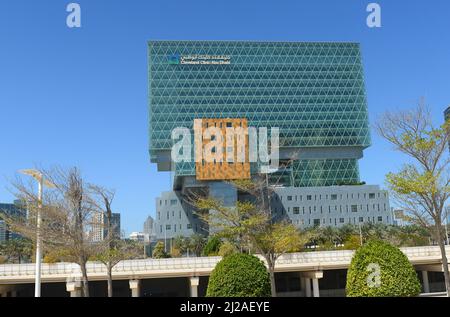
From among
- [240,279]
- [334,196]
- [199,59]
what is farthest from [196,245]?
[240,279]

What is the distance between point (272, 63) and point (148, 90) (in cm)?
3571

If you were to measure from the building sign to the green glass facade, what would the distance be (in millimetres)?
372

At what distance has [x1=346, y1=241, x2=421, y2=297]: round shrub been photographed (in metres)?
20.0

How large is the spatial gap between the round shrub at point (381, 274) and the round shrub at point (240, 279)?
4150mm

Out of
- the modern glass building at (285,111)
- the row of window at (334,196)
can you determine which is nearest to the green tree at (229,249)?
the modern glass building at (285,111)

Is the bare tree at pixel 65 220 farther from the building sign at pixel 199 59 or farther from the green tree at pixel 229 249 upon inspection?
the building sign at pixel 199 59

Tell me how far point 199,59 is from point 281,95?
24790mm

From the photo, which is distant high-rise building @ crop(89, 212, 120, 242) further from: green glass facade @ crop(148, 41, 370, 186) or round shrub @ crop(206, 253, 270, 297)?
green glass facade @ crop(148, 41, 370, 186)

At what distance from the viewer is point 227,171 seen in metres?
111

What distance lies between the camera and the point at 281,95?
12838 cm

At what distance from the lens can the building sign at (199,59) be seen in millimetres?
125125

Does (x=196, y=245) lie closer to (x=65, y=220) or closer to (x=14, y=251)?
(x=14, y=251)

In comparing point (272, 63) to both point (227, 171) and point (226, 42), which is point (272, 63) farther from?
point (227, 171)
